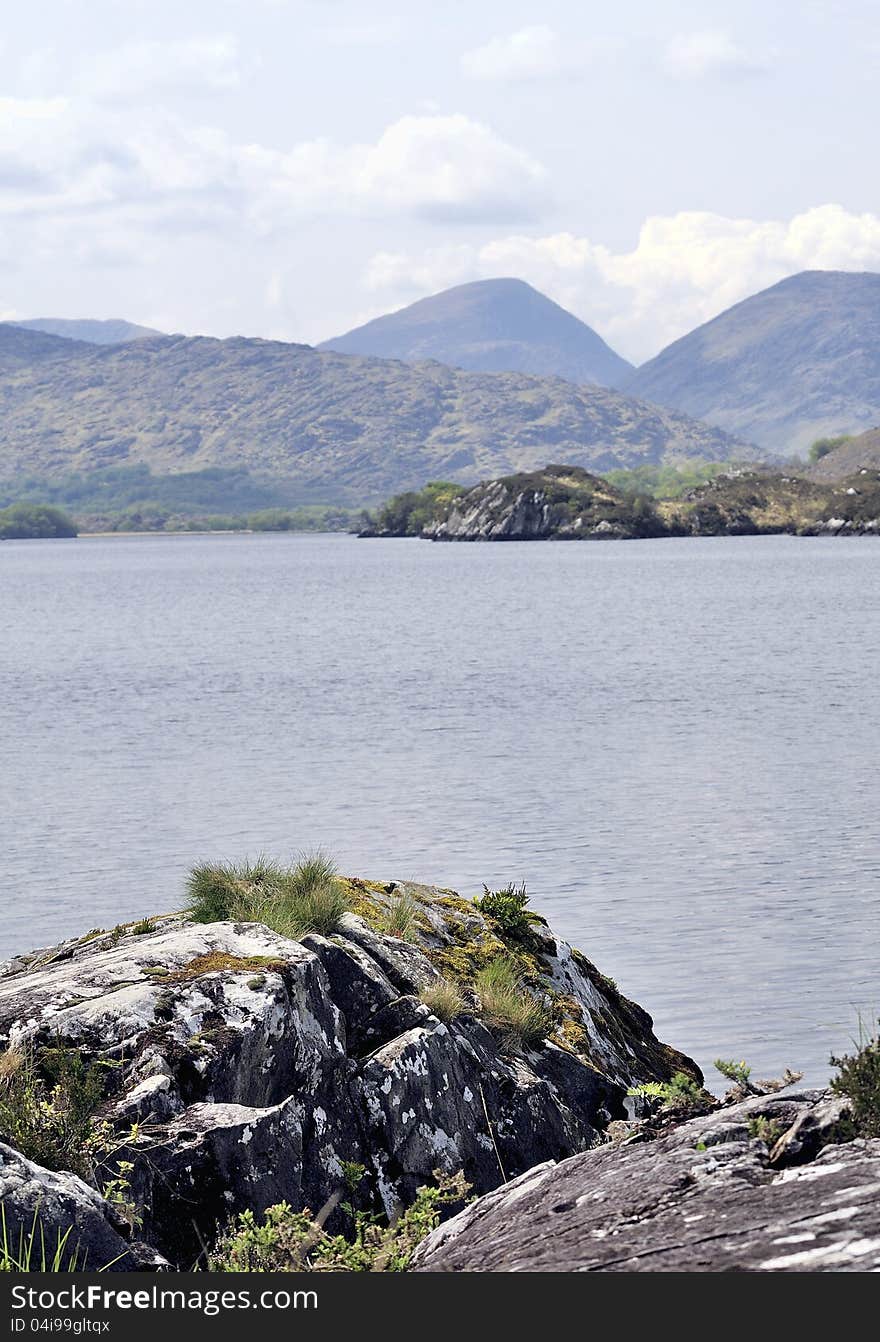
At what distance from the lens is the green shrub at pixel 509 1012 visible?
50.3 feet

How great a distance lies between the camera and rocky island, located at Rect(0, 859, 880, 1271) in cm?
829

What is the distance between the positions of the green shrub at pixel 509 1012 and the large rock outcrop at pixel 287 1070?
121mm

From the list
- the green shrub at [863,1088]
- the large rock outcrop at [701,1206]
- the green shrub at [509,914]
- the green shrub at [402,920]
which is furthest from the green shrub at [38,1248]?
the green shrub at [509,914]

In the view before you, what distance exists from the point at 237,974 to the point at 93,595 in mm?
175174

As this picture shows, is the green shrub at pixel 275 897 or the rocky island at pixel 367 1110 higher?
the green shrub at pixel 275 897

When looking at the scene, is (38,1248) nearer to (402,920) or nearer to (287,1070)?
(287,1070)

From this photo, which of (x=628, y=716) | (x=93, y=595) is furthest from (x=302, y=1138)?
(x=93, y=595)

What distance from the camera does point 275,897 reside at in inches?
623

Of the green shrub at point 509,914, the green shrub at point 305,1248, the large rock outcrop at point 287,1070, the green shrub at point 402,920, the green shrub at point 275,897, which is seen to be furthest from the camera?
the green shrub at point 509,914

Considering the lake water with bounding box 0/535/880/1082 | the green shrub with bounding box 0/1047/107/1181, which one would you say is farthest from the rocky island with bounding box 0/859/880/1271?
the lake water with bounding box 0/535/880/1082

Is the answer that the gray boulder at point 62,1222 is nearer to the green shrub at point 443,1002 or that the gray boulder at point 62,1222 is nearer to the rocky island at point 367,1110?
the rocky island at point 367,1110

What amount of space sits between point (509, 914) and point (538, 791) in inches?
944

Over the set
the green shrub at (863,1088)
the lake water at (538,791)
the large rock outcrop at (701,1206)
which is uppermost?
the green shrub at (863,1088)

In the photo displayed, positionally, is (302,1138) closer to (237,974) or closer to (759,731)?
(237,974)
